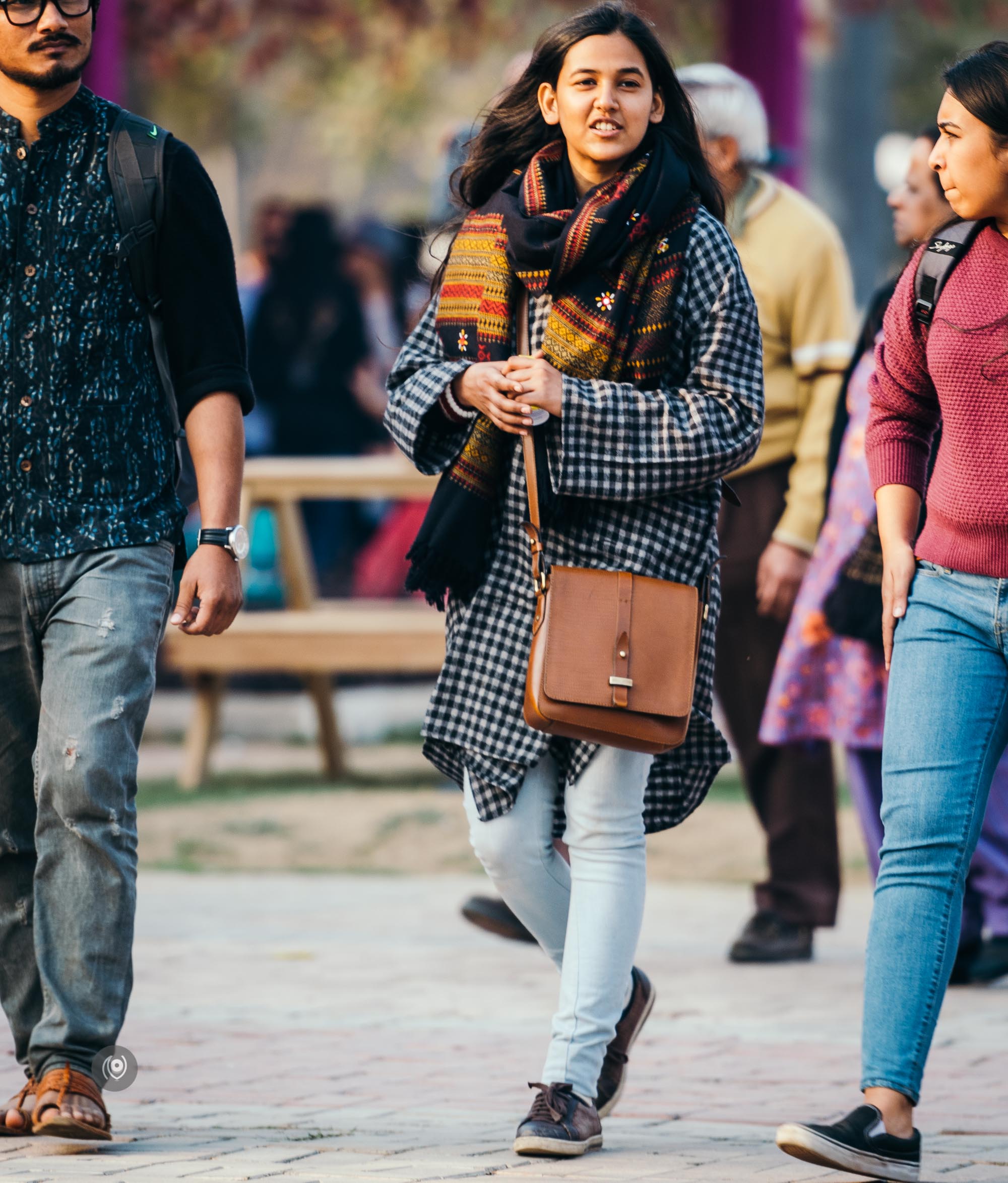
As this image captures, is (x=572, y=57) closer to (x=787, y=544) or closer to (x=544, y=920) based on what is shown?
(x=544, y=920)

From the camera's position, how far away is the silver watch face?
4.02m

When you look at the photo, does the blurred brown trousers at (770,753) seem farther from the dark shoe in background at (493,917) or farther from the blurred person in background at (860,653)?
the dark shoe in background at (493,917)

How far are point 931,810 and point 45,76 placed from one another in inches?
78.7

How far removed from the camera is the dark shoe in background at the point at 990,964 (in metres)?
5.80

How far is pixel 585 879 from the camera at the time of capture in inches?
156

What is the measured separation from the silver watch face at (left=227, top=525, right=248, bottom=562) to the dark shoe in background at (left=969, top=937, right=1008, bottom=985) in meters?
2.64

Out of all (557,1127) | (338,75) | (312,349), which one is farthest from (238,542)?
(338,75)

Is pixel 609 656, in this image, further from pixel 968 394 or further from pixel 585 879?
pixel 968 394

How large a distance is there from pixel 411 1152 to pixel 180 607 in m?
1.04

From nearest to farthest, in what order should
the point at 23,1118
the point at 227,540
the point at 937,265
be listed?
the point at 937,265
the point at 23,1118
the point at 227,540

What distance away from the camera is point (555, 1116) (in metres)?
3.84

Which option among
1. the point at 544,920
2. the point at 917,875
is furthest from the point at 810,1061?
the point at 917,875

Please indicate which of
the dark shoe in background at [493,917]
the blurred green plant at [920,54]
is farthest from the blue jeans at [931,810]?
the blurred green plant at [920,54]

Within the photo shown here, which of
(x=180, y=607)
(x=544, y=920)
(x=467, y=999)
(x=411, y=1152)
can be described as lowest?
(x=467, y=999)
